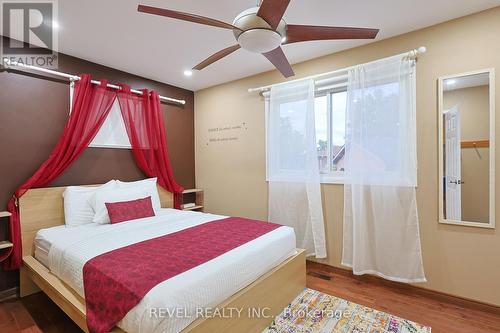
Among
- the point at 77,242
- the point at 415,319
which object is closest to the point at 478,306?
the point at 415,319

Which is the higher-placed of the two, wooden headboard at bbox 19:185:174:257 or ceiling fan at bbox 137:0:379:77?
ceiling fan at bbox 137:0:379:77

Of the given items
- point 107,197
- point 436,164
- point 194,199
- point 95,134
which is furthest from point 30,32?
point 436,164

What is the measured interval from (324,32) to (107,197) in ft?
8.70

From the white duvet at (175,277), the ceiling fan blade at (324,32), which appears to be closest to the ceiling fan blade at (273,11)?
the ceiling fan blade at (324,32)

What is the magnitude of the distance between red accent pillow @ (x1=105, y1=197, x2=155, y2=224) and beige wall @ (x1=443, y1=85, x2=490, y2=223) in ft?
10.5

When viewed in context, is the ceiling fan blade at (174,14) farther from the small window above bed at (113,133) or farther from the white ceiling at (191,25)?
the small window above bed at (113,133)

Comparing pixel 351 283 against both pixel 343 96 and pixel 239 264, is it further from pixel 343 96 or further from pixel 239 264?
pixel 343 96

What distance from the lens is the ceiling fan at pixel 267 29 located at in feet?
4.50

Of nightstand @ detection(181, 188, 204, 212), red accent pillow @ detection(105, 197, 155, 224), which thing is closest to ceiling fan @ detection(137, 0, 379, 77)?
red accent pillow @ detection(105, 197, 155, 224)

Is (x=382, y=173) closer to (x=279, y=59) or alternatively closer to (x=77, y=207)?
(x=279, y=59)

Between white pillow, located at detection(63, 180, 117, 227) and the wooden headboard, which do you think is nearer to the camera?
the wooden headboard

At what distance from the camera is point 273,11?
1.34 m

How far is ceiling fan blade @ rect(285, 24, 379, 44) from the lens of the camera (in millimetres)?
1533

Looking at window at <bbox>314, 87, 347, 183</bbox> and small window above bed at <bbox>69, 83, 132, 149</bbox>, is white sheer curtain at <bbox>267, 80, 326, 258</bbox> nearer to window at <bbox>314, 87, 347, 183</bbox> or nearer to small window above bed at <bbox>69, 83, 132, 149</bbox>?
window at <bbox>314, 87, 347, 183</bbox>
